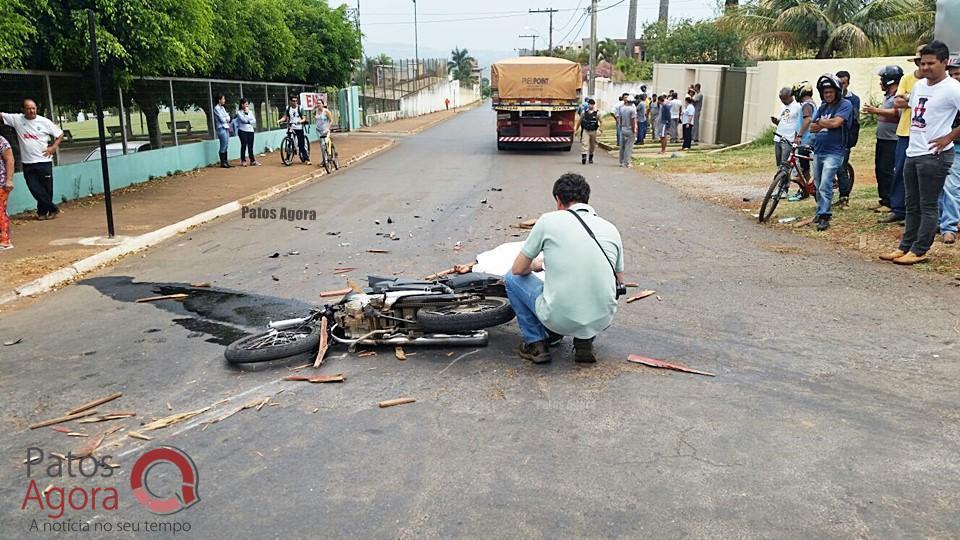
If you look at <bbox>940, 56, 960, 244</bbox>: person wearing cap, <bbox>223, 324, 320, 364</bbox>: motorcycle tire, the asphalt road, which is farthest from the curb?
<bbox>940, 56, 960, 244</bbox>: person wearing cap

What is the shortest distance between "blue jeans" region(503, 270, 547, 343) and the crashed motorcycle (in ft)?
0.86

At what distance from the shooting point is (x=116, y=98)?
15.4 metres

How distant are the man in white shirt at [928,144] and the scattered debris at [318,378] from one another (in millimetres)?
5854

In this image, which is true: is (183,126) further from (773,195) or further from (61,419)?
(61,419)

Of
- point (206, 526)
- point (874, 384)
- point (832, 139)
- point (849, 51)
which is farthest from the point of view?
point (849, 51)

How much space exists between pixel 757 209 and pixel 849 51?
15928 mm

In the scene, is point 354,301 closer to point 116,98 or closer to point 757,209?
point 757,209

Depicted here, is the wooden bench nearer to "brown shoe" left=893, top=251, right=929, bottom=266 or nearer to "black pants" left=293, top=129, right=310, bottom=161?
"black pants" left=293, top=129, right=310, bottom=161

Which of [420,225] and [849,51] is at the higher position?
[849,51]

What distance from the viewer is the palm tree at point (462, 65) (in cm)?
13314

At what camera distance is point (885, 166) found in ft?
31.8

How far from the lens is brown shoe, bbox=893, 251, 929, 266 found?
7348mm

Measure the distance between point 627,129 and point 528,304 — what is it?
48.0 ft

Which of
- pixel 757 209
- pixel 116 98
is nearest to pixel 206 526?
pixel 757 209
